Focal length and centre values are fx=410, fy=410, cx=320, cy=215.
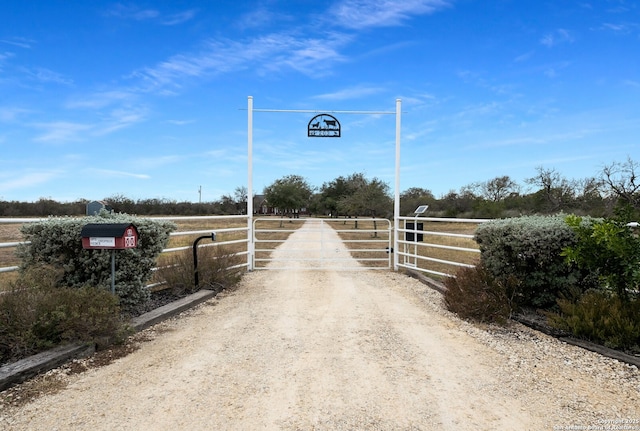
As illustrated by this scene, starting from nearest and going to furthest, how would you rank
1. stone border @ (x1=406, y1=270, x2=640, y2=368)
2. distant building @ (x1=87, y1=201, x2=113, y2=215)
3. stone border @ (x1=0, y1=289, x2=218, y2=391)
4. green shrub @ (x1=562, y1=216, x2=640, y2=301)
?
stone border @ (x1=0, y1=289, x2=218, y2=391) → stone border @ (x1=406, y1=270, x2=640, y2=368) → green shrub @ (x1=562, y1=216, x2=640, y2=301) → distant building @ (x1=87, y1=201, x2=113, y2=215)

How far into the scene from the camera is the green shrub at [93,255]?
16.1 feet

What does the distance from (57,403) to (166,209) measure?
30.9 meters

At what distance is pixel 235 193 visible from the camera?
58.8 meters

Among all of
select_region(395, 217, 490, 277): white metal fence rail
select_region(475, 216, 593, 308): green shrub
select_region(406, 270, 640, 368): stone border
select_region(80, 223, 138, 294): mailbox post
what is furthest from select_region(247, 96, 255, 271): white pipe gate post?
select_region(406, 270, 640, 368): stone border

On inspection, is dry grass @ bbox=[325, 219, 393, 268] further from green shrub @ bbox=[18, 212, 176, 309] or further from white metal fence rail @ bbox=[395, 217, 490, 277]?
green shrub @ bbox=[18, 212, 176, 309]

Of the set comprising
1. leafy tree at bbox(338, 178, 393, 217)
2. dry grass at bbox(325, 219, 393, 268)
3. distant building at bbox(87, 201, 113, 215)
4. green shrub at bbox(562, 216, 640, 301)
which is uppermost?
leafy tree at bbox(338, 178, 393, 217)

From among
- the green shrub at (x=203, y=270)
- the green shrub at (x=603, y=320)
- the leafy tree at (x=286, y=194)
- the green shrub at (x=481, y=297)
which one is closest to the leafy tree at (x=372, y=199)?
the leafy tree at (x=286, y=194)

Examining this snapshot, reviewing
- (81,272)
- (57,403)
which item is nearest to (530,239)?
(57,403)

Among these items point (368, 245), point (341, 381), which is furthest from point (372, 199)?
point (341, 381)

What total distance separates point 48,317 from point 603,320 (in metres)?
5.70

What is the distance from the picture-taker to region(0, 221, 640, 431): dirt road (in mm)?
2939

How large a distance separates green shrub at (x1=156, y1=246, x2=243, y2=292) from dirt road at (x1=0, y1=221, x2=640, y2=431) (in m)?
1.57

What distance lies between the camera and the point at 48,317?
400 centimetres

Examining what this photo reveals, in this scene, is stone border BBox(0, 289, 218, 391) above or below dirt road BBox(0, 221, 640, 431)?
above
